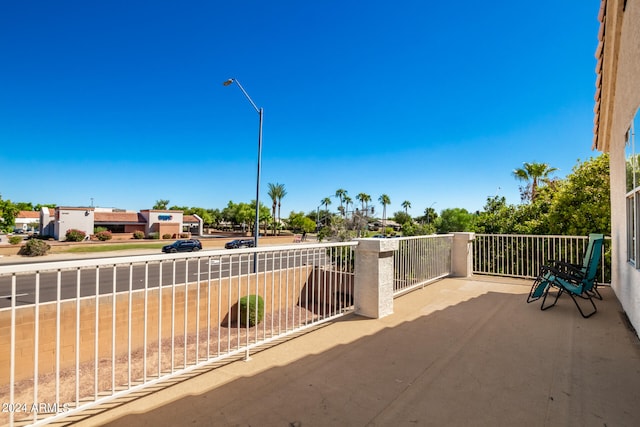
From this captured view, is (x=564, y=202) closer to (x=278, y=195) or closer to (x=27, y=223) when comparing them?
(x=278, y=195)

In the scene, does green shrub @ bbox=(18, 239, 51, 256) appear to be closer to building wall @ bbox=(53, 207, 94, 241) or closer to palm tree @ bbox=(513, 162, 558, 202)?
building wall @ bbox=(53, 207, 94, 241)

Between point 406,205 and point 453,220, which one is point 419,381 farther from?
point 406,205

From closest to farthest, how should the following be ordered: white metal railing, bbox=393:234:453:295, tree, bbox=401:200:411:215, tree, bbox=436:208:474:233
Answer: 1. white metal railing, bbox=393:234:453:295
2. tree, bbox=436:208:474:233
3. tree, bbox=401:200:411:215

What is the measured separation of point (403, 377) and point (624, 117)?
4665mm

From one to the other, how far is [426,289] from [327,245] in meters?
3.27

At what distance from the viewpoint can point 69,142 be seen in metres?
35.9

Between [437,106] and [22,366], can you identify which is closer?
[22,366]

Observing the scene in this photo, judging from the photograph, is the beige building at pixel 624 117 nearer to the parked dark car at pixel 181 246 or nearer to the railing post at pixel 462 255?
the railing post at pixel 462 255

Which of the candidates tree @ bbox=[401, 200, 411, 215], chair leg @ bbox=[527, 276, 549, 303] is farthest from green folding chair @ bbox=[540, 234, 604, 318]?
tree @ bbox=[401, 200, 411, 215]

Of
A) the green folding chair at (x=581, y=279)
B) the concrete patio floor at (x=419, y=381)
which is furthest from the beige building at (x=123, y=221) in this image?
the green folding chair at (x=581, y=279)

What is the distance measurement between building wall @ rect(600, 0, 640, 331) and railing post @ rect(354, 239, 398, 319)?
8.93ft

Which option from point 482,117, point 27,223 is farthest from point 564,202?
point 27,223

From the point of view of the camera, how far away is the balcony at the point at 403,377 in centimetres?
193

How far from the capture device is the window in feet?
11.3
